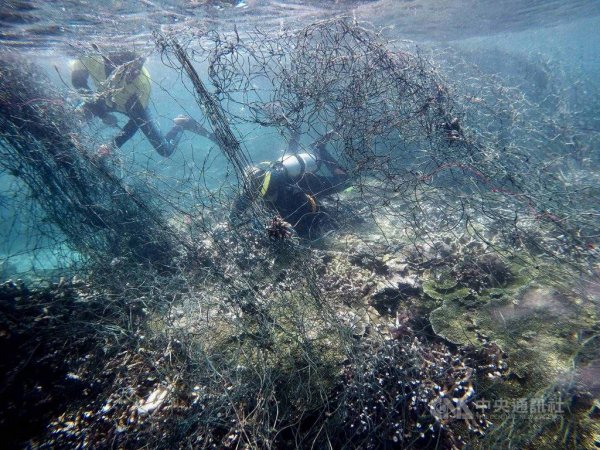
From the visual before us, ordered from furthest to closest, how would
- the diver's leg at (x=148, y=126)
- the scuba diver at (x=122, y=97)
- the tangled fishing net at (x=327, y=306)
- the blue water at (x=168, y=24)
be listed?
the diver's leg at (x=148, y=126), the scuba diver at (x=122, y=97), the blue water at (x=168, y=24), the tangled fishing net at (x=327, y=306)

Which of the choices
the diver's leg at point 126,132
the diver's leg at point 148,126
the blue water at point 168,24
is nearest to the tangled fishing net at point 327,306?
the blue water at point 168,24

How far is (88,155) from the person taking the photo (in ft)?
20.1

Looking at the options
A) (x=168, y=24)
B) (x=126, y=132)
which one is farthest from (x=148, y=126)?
(x=168, y=24)

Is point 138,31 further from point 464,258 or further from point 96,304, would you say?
point 464,258

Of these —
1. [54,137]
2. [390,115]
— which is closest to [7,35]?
[54,137]

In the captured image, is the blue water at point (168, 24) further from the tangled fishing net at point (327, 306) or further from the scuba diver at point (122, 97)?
the tangled fishing net at point (327, 306)

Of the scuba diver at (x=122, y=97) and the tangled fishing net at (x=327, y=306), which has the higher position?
the scuba diver at (x=122, y=97)

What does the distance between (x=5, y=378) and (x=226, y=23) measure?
15738mm

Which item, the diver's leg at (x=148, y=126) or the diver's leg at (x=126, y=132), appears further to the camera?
the diver's leg at (x=148, y=126)

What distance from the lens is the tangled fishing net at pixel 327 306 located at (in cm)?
319

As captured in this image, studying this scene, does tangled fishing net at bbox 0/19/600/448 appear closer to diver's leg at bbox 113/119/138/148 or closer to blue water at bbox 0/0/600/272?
blue water at bbox 0/0/600/272

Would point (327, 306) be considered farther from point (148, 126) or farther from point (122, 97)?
point (122, 97)

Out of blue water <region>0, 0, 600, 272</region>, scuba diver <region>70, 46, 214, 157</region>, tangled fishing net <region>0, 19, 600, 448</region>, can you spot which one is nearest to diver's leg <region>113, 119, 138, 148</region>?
scuba diver <region>70, 46, 214, 157</region>

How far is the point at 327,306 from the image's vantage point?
12.4ft
